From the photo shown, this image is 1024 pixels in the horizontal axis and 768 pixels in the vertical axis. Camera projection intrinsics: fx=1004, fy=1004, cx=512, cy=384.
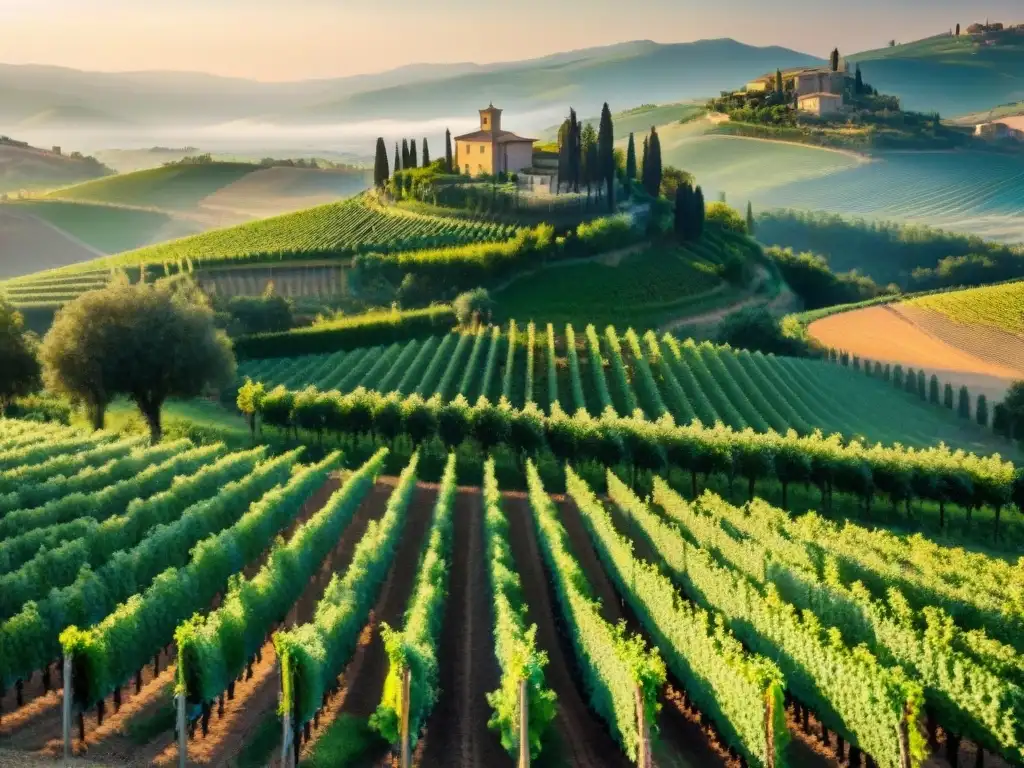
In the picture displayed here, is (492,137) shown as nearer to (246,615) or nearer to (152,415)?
(152,415)

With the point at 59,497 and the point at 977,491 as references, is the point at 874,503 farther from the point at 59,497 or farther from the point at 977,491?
the point at 59,497

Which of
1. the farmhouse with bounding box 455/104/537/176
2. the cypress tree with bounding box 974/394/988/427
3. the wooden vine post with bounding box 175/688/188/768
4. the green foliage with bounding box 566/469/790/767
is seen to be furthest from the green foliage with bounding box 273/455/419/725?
the farmhouse with bounding box 455/104/537/176

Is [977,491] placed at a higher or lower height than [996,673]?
lower

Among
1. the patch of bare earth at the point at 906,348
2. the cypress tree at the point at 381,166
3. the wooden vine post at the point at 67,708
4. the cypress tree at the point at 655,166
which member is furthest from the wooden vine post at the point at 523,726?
the cypress tree at the point at 381,166

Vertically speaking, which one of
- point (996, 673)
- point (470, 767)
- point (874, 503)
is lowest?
point (874, 503)

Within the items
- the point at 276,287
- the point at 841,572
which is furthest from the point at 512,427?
the point at 276,287

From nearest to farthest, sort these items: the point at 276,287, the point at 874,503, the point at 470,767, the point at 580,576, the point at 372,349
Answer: the point at 470,767
the point at 580,576
the point at 874,503
the point at 372,349
the point at 276,287
